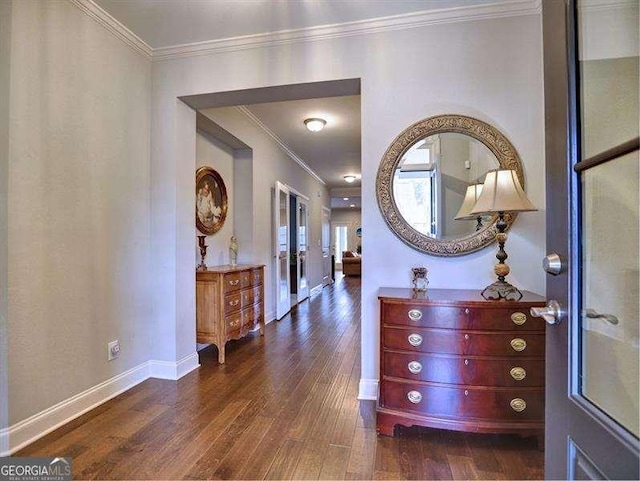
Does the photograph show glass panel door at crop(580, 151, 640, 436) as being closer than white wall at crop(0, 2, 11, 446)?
Yes

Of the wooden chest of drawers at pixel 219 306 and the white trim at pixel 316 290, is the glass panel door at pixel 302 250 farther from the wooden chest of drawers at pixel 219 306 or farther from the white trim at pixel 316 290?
the wooden chest of drawers at pixel 219 306

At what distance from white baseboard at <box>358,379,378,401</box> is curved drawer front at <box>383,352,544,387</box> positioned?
49 cm

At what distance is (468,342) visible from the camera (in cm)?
188

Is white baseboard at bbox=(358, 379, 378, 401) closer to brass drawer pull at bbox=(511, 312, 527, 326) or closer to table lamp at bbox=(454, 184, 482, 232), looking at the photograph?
brass drawer pull at bbox=(511, 312, 527, 326)

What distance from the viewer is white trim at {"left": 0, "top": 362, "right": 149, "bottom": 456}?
1.79 metres

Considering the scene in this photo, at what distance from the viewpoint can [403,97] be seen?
7.93 ft

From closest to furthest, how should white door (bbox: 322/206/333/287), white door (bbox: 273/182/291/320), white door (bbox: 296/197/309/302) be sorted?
white door (bbox: 273/182/291/320) → white door (bbox: 296/197/309/302) → white door (bbox: 322/206/333/287)

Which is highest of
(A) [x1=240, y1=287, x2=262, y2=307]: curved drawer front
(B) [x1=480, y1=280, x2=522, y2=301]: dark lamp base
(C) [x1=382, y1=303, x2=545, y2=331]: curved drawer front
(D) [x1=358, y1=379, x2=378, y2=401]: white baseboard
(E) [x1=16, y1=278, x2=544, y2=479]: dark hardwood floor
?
(B) [x1=480, y1=280, x2=522, y2=301]: dark lamp base

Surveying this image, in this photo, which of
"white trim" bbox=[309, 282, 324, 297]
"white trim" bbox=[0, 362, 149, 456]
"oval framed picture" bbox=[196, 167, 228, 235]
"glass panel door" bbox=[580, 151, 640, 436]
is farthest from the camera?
"white trim" bbox=[309, 282, 324, 297]

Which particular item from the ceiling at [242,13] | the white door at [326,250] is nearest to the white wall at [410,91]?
the ceiling at [242,13]

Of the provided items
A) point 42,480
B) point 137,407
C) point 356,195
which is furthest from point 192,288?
point 356,195

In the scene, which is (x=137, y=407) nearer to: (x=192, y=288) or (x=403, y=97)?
(x=192, y=288)

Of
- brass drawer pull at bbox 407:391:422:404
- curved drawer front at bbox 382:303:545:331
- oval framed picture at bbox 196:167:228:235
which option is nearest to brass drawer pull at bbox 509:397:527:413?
curved drawer front at bbox 382:303:545:331

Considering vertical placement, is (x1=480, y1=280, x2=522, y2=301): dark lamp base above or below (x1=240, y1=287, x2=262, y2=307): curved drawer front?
above
